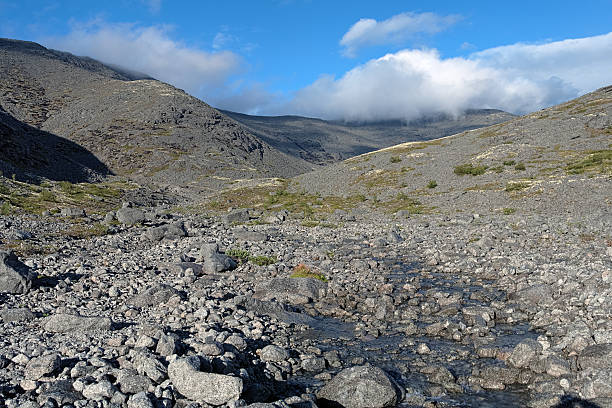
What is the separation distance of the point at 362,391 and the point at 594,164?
55.3 meters

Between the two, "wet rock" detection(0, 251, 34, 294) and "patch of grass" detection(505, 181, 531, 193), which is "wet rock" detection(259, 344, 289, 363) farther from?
"patch of grass" detection(505, 181, 531, 193)

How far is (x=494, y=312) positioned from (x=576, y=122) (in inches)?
3083

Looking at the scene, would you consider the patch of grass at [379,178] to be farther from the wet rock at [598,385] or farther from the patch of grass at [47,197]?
the wet rock at [598,385]

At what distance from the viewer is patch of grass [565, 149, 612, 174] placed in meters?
49.5

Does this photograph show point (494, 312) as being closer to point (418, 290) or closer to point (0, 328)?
point (418, 290)

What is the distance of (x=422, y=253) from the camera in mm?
26922

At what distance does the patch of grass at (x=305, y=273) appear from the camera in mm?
20625

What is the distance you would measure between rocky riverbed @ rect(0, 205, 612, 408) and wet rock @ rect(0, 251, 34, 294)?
0.15ft

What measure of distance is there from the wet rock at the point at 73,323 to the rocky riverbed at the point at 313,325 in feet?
0.23

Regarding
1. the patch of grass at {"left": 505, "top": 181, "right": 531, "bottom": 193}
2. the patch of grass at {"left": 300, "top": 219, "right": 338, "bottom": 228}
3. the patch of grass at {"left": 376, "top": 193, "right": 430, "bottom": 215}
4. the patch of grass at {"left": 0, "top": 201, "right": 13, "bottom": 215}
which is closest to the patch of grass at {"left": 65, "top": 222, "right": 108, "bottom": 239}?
the patch of grass at {"left": 0, "top": 201, "right": 13, "bottom": 215}

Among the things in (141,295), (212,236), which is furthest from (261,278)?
(212,236)

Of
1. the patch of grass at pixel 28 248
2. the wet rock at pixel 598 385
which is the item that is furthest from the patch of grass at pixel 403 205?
the wet rock at pixel 598 385

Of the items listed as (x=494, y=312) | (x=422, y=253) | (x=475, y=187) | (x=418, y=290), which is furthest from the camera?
A: (x=475, y=187)

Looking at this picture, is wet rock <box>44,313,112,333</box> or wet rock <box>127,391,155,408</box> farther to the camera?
wet rock <box>44,313,112,333</box>
